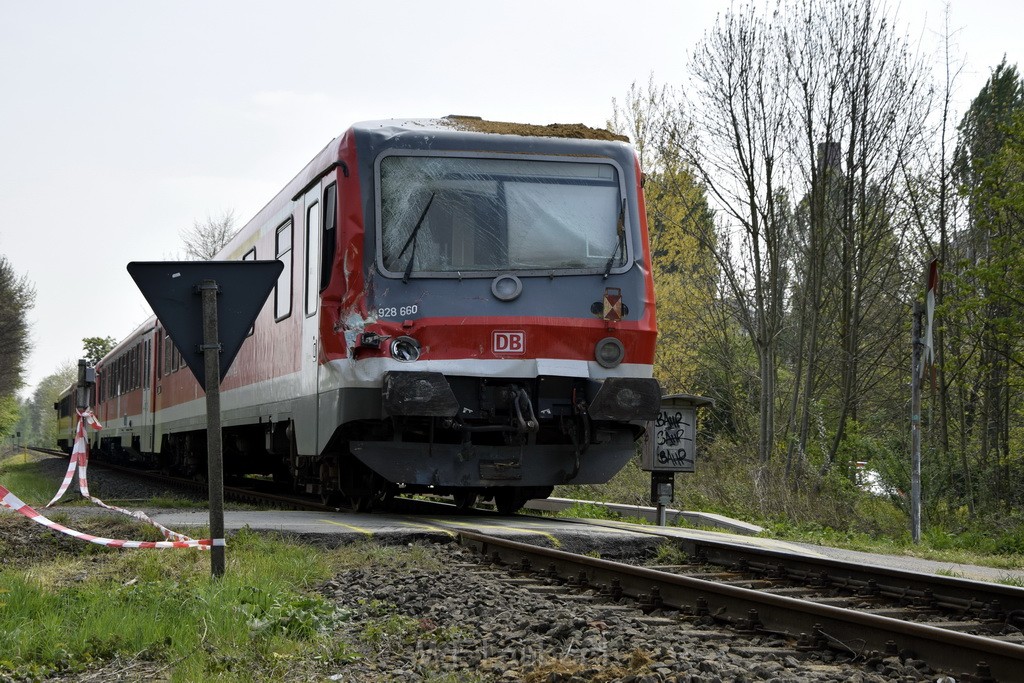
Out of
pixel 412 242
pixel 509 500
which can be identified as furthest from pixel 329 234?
pixel 509 500

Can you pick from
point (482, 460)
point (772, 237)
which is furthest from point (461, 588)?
point (772, 237)

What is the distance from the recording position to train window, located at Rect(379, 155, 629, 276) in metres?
10.1

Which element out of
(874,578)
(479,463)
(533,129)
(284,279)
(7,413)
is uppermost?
(533,129)

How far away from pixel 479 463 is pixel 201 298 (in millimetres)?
3929

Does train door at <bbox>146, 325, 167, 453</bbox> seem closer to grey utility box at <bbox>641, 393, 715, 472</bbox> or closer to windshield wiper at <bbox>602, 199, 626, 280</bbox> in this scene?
grey utility box at <bbox>641, 393, 715, 472</bbox>

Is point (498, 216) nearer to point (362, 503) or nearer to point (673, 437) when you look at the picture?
point (362, 503)

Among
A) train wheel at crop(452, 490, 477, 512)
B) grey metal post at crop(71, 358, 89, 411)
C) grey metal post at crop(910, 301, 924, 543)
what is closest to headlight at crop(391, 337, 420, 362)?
train wheel at crop(452, 490, 477, 512)

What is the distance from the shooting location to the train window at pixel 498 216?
1009 cm

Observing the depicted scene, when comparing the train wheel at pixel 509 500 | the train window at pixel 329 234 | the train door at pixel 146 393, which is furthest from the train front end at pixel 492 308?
the train door at pixel 146 393

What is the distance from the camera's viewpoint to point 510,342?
1001 cm

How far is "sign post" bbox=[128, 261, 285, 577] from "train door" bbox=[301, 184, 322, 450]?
3590mm

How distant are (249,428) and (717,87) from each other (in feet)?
38.7

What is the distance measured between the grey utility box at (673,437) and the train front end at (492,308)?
202 centimetres

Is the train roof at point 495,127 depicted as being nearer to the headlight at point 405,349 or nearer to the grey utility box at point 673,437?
the headlight at point 405,349
